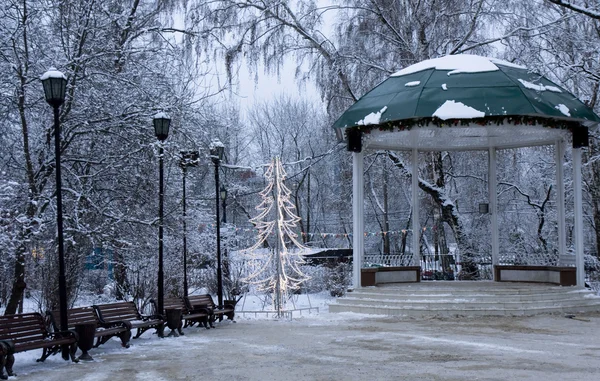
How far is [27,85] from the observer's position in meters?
11.6

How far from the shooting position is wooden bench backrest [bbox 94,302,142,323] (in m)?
10.8

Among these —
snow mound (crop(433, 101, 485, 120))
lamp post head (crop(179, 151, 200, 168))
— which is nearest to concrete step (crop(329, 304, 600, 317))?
snow mound (crop(433, 101, 485, 120))

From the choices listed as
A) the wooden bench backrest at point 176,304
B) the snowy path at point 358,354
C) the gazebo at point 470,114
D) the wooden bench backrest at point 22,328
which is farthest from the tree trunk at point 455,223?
the wooden bench backrest at point 22,328

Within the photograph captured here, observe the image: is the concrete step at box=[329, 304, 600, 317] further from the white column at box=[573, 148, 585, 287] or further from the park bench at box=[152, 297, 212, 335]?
the park bench at box=[152, 297, 212, 335]

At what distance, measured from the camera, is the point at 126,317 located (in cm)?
1136

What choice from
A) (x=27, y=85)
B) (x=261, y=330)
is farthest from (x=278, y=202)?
(x=27, y=85)

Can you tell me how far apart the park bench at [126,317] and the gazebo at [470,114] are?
6.16 metres

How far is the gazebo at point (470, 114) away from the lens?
48.1 ft

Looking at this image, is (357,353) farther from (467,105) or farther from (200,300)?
(467,105)

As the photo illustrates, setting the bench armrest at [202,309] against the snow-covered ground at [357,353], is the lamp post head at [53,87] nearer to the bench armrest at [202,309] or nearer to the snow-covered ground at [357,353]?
the snow-covered ground at [357,353]

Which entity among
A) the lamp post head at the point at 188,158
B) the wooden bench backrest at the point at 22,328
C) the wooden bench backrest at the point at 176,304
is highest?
the lamp post head at the point at 188,158

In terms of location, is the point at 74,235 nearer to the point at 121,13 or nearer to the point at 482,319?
the point at 121,13

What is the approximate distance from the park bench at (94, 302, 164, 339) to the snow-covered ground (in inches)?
11.0

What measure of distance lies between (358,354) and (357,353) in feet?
0.34
